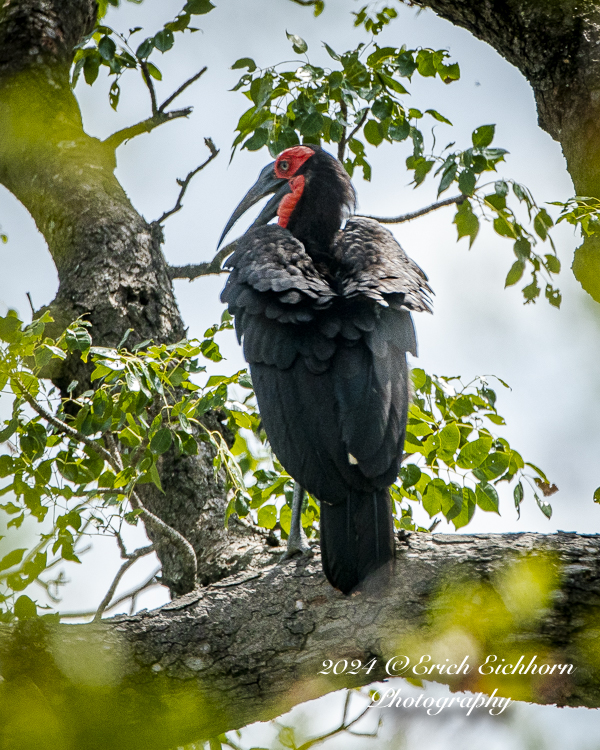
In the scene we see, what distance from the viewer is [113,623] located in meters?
2.22

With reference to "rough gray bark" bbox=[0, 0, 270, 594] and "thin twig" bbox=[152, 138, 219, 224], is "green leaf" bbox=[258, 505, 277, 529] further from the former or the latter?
"thin twig" bbox=[152, 138, 219, 224]

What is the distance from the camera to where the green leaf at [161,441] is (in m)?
2.46

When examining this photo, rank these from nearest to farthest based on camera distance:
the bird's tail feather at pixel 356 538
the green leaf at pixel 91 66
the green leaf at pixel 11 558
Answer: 1. the green leaf at pixel 11 558
2. the bird's tail feather at pixel 356 538
3. the green leaf at pixel 91 66

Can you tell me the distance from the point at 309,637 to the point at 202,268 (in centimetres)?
254

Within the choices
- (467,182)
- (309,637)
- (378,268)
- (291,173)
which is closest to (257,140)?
(291,173)

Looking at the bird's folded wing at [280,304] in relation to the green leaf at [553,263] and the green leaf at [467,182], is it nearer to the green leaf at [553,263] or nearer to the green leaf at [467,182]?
the green leaf at [467,182]

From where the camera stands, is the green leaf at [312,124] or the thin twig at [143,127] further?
the thin twig at [143,127]

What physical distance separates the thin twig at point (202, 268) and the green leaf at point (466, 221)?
133 cm

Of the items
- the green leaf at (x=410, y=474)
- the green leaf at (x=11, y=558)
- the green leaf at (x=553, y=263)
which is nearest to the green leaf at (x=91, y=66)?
the green leaf at (x=553, y=263)

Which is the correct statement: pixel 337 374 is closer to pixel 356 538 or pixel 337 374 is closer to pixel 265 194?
pixel 356 538

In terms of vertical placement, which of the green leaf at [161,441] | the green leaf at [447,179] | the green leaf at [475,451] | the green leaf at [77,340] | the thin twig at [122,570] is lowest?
the thin twig at [122,570]

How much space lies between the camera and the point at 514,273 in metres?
3.39

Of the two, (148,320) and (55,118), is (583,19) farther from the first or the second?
(55,118)

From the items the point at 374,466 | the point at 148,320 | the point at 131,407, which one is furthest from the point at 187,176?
the point at 374,466
